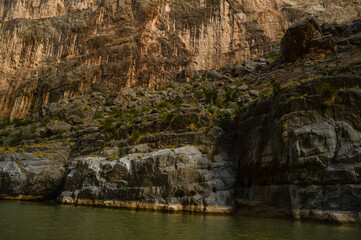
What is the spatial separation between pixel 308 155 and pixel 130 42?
55.5 metres

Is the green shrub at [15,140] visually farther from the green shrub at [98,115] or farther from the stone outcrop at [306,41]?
the stone outcrop at [306,41]

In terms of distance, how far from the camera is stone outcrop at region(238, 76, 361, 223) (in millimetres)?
15984

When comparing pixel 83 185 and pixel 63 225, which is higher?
pixel 83 185

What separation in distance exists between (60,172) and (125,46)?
40894mm

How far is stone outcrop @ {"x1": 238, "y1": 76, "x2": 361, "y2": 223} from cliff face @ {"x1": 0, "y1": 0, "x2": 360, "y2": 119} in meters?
42.8

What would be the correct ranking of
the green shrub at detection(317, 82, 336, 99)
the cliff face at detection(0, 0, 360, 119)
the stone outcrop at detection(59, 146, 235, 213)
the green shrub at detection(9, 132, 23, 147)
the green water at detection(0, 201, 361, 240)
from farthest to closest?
the cliff face at detection(0, 0, 360, 119)
the green shrub at detection(9, 132, 23, 147)
the stone outcrop at detection(59, 146, 235, 213)
the green shrub at detection(317, 82, 336, 99)
the green water at detection(0, 201, 361, 240)

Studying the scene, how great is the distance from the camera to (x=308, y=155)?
17.8 m

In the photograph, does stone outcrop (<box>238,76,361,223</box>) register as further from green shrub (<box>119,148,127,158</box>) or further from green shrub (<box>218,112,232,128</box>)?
green shrub (<box>119,148,127,158</box>)

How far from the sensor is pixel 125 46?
6481cm

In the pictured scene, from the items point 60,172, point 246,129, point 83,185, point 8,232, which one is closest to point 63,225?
point 8,232

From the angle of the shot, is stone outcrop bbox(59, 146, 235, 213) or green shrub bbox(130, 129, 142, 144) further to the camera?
green shrub bbox(130, 129, 142, 144)

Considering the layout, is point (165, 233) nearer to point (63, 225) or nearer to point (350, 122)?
point (63, 225)

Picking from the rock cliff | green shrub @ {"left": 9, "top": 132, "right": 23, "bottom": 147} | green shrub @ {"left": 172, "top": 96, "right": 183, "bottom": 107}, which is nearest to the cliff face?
the rock cliff

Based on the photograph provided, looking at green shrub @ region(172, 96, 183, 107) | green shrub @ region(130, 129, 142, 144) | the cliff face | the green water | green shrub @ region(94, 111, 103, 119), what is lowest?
the green water
